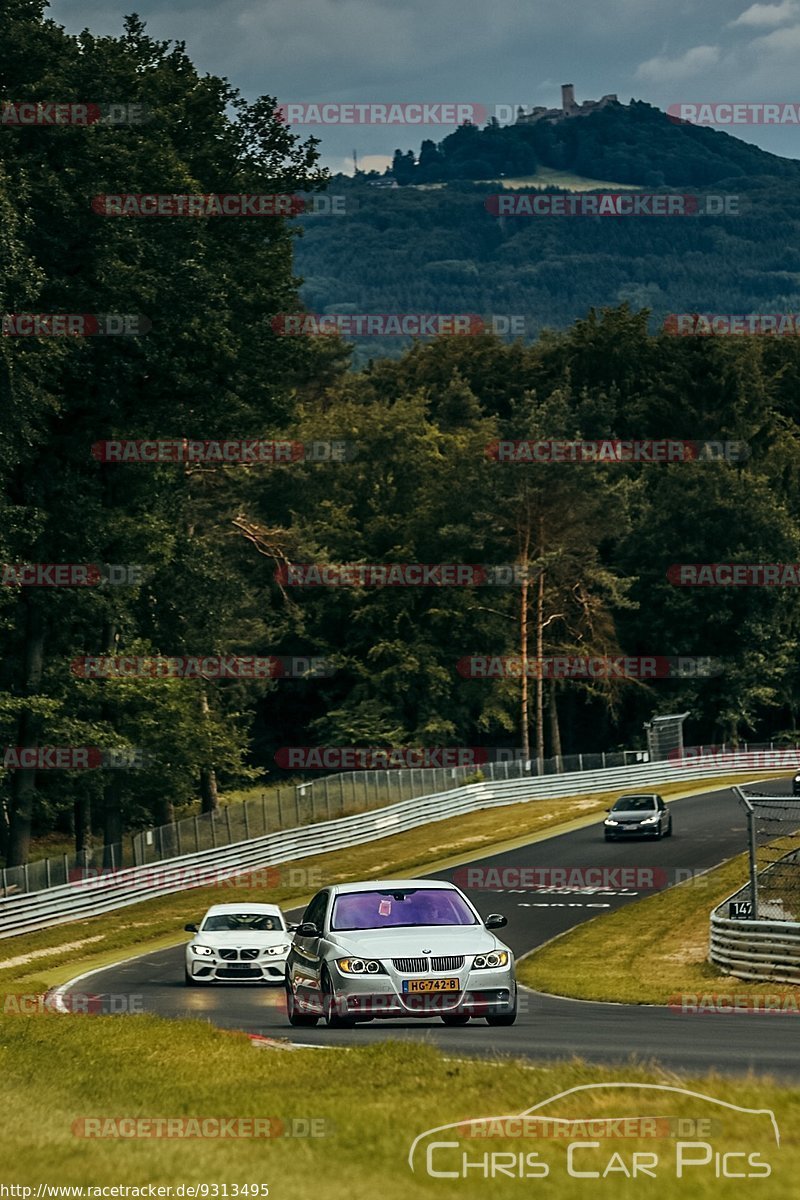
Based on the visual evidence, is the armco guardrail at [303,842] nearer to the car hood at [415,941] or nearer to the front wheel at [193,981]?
the front wheel at [193,981]

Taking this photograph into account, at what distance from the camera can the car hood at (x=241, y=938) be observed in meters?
28.4

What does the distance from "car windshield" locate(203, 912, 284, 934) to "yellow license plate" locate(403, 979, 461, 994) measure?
12403mm

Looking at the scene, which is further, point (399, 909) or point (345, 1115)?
point (399, 909)

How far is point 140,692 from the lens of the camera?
51.9 metres

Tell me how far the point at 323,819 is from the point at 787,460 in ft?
175

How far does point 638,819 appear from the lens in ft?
174

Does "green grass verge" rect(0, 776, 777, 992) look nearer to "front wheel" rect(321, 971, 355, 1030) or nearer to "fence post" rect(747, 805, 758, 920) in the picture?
"fence post" rect(747, 805, 758, 920)

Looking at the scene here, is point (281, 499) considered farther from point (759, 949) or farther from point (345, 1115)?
point (345, 1115)

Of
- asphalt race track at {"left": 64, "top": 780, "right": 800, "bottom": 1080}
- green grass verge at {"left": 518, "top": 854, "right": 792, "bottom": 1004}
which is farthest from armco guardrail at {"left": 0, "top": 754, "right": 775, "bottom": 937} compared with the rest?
green grass verge at {"left": 518, "top": 854, "right": 792, "bottom": 1004}

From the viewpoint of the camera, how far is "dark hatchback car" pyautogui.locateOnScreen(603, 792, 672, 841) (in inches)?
2087

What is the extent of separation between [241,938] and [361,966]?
1174cm

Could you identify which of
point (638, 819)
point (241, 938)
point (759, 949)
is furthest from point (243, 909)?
point (638, 819)

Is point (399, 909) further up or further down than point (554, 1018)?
further up

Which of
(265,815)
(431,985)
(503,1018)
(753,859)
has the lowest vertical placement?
(265,815)
